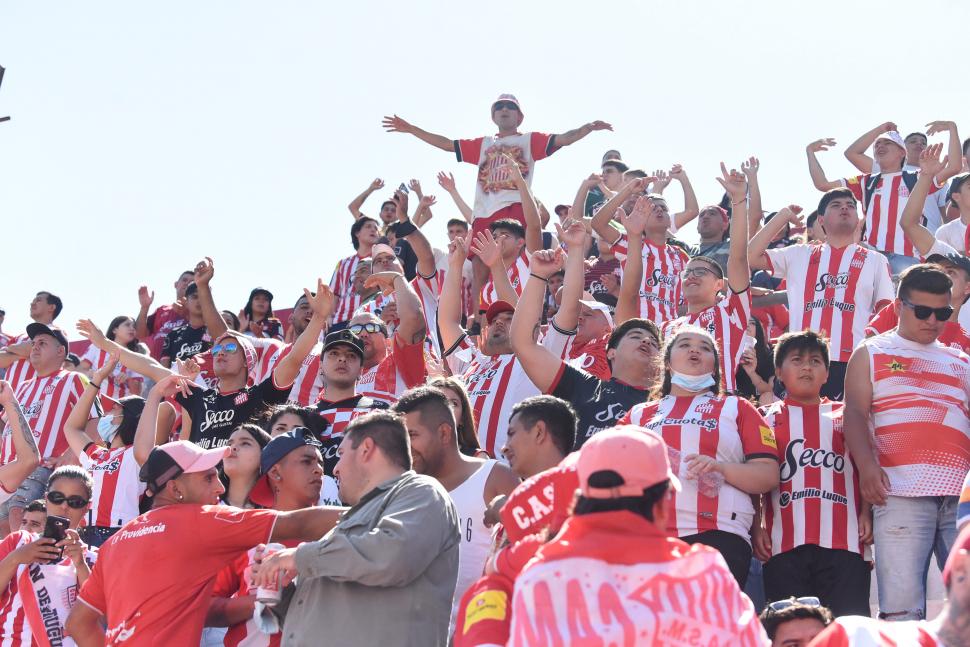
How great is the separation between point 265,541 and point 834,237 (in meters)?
5.33

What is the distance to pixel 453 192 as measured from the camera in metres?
13.3

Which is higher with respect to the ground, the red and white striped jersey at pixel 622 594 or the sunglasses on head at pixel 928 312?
the sunglasses on head at pixel 928 312

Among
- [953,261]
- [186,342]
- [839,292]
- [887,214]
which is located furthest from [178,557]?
[887,214]

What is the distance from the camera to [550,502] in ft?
12.0

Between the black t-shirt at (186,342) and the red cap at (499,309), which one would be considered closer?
the red cap at (499,309)

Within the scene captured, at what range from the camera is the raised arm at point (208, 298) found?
10602 mm

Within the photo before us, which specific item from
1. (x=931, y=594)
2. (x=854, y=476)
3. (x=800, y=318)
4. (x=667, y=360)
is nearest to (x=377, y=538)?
(x=667, y=360)

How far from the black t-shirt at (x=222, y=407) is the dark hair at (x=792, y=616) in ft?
13.2

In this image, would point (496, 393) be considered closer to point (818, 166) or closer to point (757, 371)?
point (757, 371)

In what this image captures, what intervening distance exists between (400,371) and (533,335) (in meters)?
1.92

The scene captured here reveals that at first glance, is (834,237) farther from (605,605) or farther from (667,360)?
(605,605)

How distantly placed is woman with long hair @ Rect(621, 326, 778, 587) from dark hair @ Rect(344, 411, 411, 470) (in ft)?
4.22

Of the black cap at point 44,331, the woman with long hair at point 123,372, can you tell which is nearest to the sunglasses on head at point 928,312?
the black cap at point 44,331

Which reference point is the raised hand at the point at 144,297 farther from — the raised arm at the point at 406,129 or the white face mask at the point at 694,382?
the white face mask at the point at 694,382
